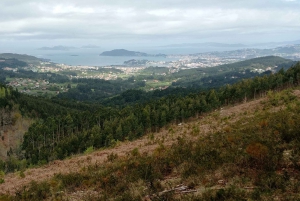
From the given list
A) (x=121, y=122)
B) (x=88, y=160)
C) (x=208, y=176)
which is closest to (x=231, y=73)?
(x=121, y=122)

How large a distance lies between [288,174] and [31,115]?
60772 mm

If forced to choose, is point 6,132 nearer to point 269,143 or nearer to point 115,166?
point 115,166

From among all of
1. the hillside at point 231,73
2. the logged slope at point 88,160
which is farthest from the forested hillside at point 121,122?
the hillside at point 231,73

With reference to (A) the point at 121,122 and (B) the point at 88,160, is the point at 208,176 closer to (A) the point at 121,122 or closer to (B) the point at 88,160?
(B) the point at 88,160

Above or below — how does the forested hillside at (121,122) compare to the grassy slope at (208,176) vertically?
below

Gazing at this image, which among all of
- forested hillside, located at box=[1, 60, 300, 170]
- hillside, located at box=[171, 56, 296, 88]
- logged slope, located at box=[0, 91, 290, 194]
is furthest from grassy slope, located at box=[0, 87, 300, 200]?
hillside, located at box=[171, 56, 296, 88]

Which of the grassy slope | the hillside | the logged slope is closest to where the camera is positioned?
the grassy slope

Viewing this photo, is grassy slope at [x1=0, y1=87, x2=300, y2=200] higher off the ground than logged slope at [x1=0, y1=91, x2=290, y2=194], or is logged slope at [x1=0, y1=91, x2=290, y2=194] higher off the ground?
grassy slope at [x1=0, y1=87, x2=300, y2=200]

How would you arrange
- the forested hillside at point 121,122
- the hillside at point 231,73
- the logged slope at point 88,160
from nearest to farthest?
the logged slope at point 88,160
the forested hillside at point 121,122
the hillside at point 231,73

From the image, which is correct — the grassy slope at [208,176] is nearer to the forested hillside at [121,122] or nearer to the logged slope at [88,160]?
the logged slope at [88,160]

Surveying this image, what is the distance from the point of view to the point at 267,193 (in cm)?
511

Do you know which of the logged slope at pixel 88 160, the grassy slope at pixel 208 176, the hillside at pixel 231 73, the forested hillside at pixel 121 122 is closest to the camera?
the grassy slope at pixel 208 176

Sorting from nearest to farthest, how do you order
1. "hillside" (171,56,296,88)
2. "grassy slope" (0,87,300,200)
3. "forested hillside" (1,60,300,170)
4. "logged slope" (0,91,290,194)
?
"grassy slope" (0,87,300,200) < "logged slope" (0,91,290,194) < "forested hillside" (1,60,300,170) < "hillside" (171,56,296,88)

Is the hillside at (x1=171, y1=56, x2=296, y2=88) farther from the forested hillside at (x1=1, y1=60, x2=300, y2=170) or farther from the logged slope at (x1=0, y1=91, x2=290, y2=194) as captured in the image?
the logged slope at (x1=0, y1=91, x2=290, y2=194)
